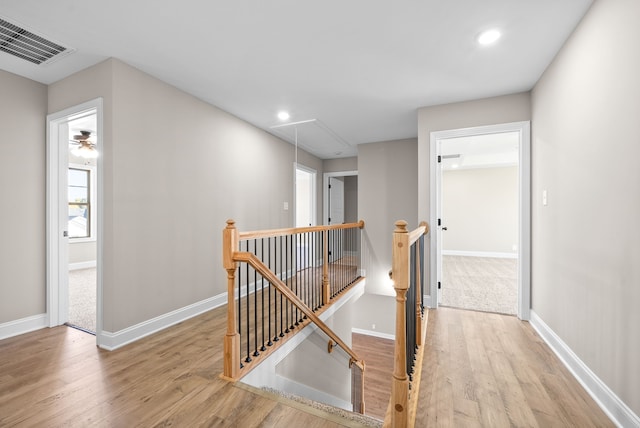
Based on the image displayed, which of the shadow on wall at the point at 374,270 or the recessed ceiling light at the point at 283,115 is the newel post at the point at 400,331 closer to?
the recessed ceiling light at the point at 283,115

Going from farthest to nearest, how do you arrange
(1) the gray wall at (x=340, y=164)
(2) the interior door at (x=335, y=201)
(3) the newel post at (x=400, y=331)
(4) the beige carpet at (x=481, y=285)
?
(2) the interior door at (x=335, y=201) < (1) the gray wall at (x=340, y=164) < (4) the beige carpet at (x=481, y=285) < (3) the newel post at (x=400, y=331)

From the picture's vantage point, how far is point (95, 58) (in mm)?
2361

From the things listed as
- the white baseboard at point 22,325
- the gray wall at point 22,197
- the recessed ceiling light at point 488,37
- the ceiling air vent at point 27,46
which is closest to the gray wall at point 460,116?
the recessed ceiling light at point 488,37

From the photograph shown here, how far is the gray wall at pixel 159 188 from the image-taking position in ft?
7.76

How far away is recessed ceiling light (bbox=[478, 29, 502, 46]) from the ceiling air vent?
125 inches

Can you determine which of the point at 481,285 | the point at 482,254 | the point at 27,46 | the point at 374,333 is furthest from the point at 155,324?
the point at 482,254

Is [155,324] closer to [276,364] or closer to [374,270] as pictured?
[276,364]

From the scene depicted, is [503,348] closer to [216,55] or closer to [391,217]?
[391,217]

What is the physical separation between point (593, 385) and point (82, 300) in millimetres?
5220

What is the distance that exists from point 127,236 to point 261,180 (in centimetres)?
211

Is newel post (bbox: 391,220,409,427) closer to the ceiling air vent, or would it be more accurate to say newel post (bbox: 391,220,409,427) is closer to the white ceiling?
the white ceiling

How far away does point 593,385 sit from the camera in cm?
171

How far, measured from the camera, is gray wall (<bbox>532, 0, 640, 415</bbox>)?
1410 mm

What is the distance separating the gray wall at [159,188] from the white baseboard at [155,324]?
0.05 m
